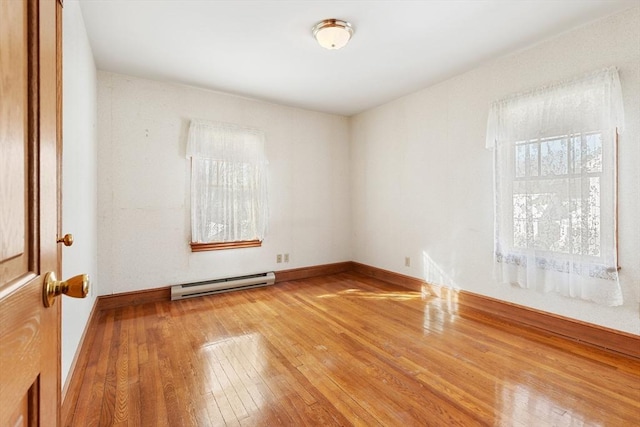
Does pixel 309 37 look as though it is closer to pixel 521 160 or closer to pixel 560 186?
pixel 521 160

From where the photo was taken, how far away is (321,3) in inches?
84.8

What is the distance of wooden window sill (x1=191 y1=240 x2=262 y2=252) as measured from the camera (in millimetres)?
3670

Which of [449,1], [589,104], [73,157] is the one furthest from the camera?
[589,104]

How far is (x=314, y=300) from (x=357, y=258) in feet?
5.24

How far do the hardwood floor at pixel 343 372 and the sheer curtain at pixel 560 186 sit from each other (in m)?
0.55

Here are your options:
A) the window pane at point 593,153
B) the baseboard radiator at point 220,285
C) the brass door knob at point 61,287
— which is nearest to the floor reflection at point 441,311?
the window pane at point 593,153

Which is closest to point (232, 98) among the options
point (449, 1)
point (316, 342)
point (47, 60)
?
point (449, 1)

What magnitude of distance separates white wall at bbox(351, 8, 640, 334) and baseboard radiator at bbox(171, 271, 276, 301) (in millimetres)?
1626

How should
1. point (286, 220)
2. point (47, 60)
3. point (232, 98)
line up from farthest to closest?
point (286, 220), point (232, 98), point (47, 60)

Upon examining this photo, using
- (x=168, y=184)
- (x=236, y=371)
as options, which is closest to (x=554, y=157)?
(x=236, y=371)

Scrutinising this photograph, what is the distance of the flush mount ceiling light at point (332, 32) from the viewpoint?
7.70 ft

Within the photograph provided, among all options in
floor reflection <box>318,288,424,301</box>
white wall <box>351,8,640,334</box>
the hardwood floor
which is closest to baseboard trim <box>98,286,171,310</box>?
the hardwood floor

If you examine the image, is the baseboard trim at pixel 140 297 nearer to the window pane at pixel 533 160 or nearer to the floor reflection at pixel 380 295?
the floor reflection at pixel 380 295

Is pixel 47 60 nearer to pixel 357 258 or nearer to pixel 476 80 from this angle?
pixel 476 80
